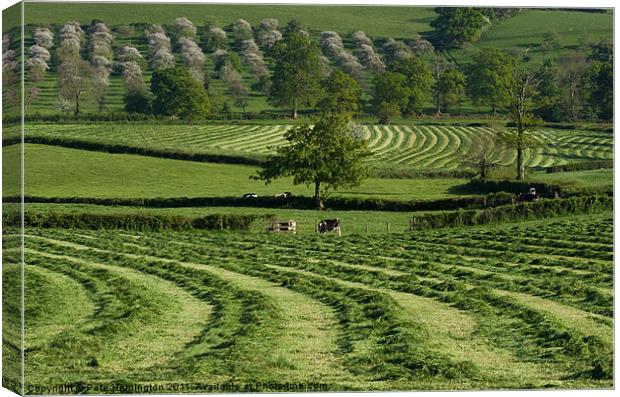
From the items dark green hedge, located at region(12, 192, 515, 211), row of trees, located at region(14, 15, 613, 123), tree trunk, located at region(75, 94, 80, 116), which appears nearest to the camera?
row of trees, located at region(14, 15, 613, 123)

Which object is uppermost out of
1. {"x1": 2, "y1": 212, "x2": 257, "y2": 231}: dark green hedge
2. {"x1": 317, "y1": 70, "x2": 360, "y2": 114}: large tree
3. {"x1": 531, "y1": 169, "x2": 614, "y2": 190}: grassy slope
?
{"x1": 317, "y1": 70, "x2": 360, "y2": 114}: large tree

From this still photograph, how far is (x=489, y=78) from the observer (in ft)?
92.2

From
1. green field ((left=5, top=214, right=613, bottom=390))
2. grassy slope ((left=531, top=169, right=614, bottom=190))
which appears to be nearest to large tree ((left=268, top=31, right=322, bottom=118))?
green field ((left=5, top=214, right=613, bottom=390))

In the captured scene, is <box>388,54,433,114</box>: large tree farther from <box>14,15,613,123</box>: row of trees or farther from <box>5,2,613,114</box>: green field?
<box>5,2,613,114</box>: green field

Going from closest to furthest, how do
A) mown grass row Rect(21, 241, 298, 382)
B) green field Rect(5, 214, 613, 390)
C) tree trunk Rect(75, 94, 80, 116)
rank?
mown grass row Rect(21, 241, 298, 382)
green field Rect(5, 214, 613, 390)
tree trunk Rect(75, 94, 80, 116)

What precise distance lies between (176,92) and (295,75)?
2.10 metres

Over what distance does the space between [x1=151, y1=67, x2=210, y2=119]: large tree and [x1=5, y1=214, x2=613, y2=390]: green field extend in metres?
2.17

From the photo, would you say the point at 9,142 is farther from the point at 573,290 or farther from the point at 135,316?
the point at 573,290

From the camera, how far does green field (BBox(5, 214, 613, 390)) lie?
24.4 m

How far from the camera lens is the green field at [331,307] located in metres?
24.4

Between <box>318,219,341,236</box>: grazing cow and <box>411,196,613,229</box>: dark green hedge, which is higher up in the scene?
<box>411,196,613,229</box>: dark green hedge

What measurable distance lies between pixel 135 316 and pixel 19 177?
2.75m

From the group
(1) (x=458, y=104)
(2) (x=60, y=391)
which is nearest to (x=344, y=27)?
(1) (x=458, y=104)

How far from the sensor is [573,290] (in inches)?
1051
